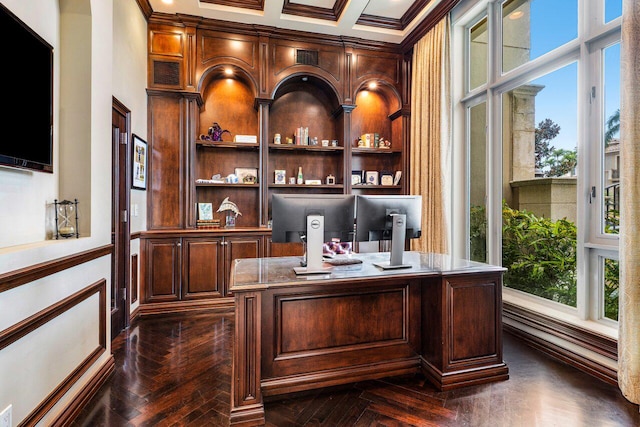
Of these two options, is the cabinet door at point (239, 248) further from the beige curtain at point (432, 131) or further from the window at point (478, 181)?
the window at point (478, 181)

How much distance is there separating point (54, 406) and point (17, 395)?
1.12 feet

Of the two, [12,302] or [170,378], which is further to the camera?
[170,378]

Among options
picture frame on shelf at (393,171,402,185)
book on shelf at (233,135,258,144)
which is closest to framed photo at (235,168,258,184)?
book on shelf at (233,135,258,144)

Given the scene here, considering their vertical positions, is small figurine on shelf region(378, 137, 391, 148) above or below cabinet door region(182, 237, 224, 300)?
above

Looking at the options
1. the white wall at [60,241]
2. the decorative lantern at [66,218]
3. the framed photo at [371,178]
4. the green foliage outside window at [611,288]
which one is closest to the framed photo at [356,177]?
Result: the framed photo at [371,178]

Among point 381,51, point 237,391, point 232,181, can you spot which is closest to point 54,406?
point 237,391

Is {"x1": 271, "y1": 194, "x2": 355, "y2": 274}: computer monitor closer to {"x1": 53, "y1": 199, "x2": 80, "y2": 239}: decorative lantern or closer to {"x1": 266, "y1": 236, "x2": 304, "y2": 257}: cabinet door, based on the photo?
{"x1": 53, "y1": 199, "x2": 80, "y2": 239}: decorative lantern

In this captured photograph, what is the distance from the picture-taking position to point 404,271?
2.25 m

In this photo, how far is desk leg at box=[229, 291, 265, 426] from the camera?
1.87 meters

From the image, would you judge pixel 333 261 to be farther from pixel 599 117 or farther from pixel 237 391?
pixel 599 117

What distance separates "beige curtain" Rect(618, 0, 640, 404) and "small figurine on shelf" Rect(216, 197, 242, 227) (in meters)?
3.97

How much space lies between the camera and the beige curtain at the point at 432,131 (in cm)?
395

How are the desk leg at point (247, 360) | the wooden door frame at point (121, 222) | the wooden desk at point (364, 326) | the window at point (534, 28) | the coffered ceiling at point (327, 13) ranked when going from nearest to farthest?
the desk leg at point (247, 360) < the wooden desk at point (364, 326) < the window at point (534, 28) < the wooden door frame at point (121, 222) < the coffered ceiling at point (327, 13)

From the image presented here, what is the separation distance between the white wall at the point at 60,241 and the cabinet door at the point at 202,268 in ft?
4.88
